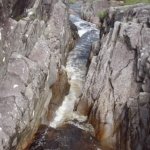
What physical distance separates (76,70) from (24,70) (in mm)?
12617

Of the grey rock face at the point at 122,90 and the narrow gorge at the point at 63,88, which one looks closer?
the narrow gorge at the point at 63,88

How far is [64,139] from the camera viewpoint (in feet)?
87.1

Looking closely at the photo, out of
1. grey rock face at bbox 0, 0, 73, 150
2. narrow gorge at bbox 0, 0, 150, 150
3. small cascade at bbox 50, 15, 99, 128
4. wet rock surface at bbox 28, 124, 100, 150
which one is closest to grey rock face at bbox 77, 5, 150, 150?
→ narrow gorge at bbox 0, 0, 150, 150

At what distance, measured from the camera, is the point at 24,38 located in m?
27.4

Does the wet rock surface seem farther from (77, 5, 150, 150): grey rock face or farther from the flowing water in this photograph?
(77, 5, 150, 150): grey rock face

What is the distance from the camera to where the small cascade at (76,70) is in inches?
1168

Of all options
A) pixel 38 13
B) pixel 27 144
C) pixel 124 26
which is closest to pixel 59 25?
pixel 38 13

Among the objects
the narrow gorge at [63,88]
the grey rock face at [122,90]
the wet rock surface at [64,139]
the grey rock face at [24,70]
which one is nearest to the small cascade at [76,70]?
the narrow gorge at [63,88]

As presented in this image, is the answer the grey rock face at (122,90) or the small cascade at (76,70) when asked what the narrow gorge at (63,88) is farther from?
the small cascade at (76,70)

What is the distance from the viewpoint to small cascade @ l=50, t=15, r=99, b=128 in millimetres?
29672

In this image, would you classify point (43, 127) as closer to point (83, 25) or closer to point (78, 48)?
point (78, 48)

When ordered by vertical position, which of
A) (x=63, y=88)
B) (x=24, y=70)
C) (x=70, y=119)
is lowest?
(x=70, y=119)

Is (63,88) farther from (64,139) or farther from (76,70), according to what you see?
(64,139)

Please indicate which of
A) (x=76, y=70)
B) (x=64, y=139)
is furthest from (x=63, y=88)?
(x=64, y=139)
